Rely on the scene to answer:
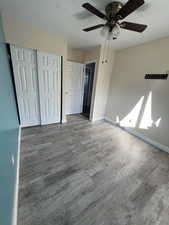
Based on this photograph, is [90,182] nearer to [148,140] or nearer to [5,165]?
[5,165]

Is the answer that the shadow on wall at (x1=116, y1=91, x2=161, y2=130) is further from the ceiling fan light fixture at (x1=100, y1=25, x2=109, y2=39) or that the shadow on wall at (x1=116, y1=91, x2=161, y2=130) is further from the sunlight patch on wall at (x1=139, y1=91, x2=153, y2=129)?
the ceiling fan light fixture at (x1=100, y1=25, x2=109, y2=39)

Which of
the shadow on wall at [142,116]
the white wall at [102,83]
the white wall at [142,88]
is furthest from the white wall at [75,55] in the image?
the shadow on wall at [142,116]

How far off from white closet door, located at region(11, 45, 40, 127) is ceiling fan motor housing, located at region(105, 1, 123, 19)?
1.87 meters

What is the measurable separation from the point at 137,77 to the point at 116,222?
2.98 m

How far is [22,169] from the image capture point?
1592 mm

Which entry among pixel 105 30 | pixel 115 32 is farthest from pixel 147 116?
pixel 105 30

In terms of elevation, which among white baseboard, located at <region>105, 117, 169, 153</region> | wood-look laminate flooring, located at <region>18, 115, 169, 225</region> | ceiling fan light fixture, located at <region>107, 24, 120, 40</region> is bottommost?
wood-look laminate flooring, located at <region>18, 115, 169, 225</region>

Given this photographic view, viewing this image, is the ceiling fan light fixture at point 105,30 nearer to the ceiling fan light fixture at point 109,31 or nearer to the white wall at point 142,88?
the ceiling fan light fixture at point 109,31

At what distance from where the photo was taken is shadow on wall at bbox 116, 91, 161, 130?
101 inches

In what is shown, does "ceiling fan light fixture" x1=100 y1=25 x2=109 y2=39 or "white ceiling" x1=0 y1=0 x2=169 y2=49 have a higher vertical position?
"white ceiling" x1=0 y1=0 x2=169 y2=49

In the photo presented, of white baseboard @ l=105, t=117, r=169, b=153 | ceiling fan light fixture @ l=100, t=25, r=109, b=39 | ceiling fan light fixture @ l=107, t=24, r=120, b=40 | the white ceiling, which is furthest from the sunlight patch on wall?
ceiling fan light fixture @ l=100, t=25, r=109, b=39

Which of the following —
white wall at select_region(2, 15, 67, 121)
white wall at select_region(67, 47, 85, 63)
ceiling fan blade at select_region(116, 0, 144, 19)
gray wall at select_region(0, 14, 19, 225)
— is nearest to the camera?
gray wall at select_region(0, 14, 19, 225)

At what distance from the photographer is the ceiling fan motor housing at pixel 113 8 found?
1.41 m

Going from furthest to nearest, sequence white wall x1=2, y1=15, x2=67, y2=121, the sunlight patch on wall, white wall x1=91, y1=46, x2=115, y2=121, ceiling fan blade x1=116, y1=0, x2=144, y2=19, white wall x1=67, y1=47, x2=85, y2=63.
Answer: white wall x1=67, y1=47, x2=85, y2=63, white wall x1=91, y1=46, x2=115, y2=121, the sunlight patch on wall, white wall x1=2, y1=15, x2=67, y2=121, ceiling fan blade x1=116, y1=0, x2=144, y2=19
